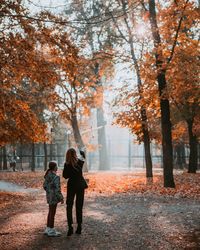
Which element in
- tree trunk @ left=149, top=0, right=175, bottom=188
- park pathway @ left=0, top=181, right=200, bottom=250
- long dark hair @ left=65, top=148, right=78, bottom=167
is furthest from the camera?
tree trunk @ left=149, top=0, right=175, bottom=188

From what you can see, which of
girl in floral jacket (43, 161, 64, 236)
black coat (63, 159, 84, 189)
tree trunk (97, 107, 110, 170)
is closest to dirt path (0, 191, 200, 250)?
girl in floral jacket (43, 161, 64, 236)

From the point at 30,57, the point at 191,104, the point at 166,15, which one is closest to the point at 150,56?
the point at 166,15

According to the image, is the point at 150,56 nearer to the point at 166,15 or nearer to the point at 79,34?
the point at 166,15

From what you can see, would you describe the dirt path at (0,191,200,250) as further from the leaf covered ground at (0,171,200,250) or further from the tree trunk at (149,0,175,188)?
the tree trunk at (149,0,175,188)

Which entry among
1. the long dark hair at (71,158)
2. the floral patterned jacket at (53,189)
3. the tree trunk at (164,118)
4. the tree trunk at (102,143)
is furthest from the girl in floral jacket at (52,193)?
the tree trunk at (102,143)

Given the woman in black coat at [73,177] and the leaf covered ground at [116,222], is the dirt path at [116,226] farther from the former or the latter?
the woman in black coat at [73,177]

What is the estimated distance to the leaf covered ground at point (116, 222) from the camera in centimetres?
835

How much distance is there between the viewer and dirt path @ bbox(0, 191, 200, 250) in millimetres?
8289

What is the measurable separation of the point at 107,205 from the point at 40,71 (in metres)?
4.64

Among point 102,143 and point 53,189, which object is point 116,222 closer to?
point 53,189

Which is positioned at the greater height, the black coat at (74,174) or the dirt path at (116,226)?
the black coat at (74,174)

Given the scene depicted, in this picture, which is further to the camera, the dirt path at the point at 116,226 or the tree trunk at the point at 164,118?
the tree trunk at the point at 164,118

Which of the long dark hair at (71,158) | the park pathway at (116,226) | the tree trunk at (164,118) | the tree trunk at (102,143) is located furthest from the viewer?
the tree trunk at (102,143)

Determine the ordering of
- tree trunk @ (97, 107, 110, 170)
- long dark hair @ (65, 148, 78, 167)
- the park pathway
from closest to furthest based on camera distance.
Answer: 1. the park pathway
2. long dark hair @ (65, 148, 78, 167)
3. tree trunk @ (97, 107, 110, 170)
